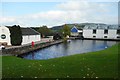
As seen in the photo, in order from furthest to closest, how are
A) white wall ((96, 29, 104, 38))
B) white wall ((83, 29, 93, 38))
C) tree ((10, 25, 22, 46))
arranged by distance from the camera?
white wall ((83, 29, 93, 38))
white wall ((96, 29, 104, 38))
tree ((10, 25, 22, 46))

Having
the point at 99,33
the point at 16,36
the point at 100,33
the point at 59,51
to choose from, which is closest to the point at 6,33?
the point at 16,36

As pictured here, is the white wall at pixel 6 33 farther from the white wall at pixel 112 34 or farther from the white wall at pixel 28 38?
the white wall at pixel 112 34

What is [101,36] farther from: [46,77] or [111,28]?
[46,77]

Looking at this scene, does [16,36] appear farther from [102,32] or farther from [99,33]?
[102,32]

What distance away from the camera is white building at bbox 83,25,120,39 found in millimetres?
97188

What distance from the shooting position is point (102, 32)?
327 ft

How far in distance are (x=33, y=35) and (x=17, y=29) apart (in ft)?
46.5

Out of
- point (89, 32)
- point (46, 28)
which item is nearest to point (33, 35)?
point (46, 28)

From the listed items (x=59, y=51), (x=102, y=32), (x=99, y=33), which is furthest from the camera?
(x=99, y=33)

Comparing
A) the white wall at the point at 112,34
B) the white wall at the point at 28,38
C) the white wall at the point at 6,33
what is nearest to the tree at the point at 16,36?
the white wall at the point at 6,33

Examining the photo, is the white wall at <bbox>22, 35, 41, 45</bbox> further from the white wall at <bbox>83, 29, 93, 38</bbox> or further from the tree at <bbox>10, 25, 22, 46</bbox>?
the white wall at <bbox>83, 29, 93, 38</bbox>

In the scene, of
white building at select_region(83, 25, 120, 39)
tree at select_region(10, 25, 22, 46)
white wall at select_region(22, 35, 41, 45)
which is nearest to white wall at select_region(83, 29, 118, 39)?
white building at select_region(83, 25, 120, 39)

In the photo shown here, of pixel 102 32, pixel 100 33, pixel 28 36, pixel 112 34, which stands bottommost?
pixel 112 34

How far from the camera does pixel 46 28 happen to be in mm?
92625
